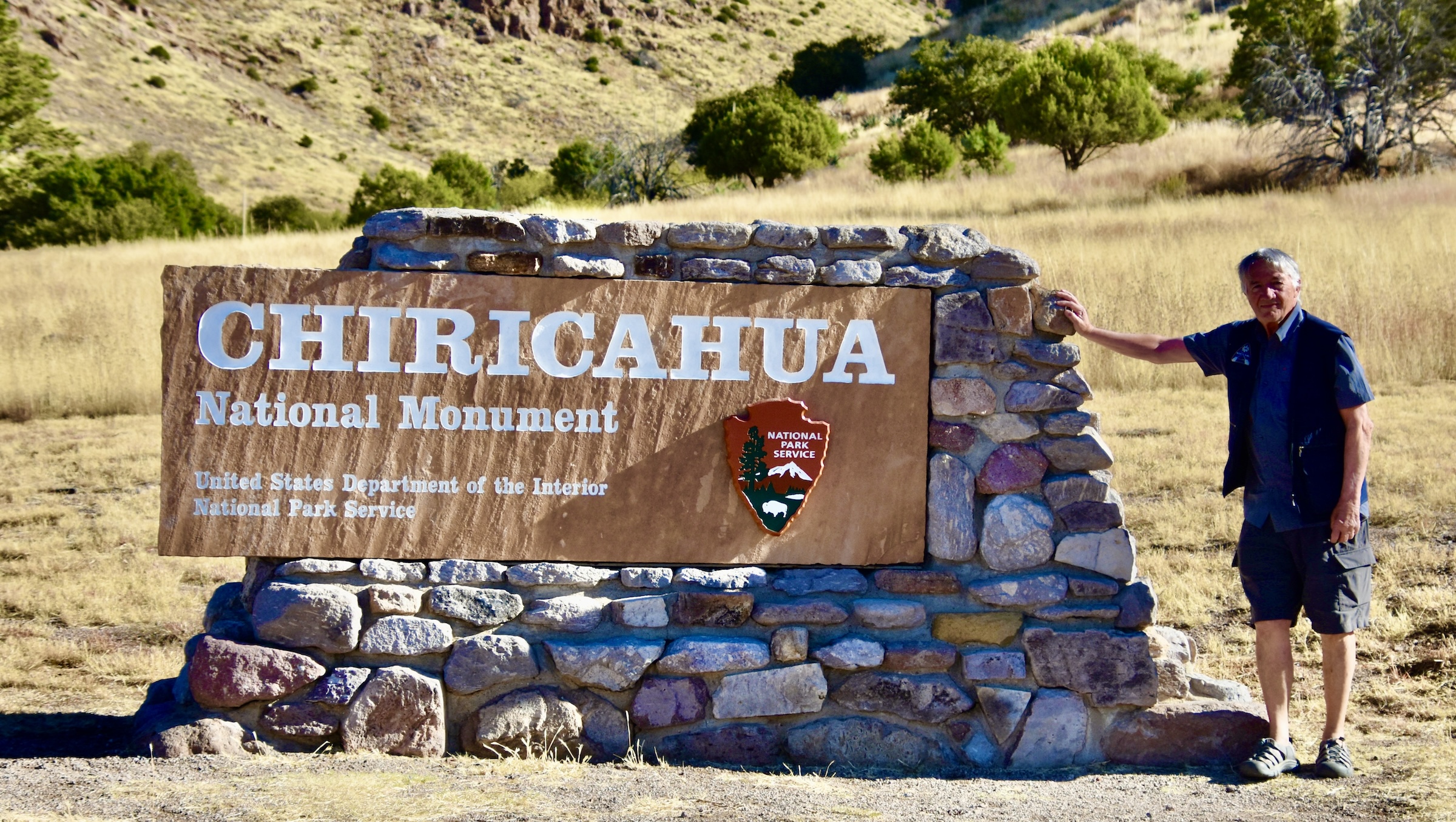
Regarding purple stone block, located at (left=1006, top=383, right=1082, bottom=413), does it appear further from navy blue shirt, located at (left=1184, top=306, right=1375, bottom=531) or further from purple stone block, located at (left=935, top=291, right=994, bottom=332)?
navy blue shirt, located at (left=1184, top=306, right=1375, bottom=531)

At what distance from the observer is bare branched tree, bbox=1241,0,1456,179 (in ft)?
65.9

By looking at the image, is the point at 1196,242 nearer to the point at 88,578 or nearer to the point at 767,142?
the point at 88,578

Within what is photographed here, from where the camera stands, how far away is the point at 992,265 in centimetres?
466

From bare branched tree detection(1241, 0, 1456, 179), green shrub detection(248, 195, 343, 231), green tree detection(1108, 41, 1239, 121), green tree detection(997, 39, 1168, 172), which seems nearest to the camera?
bare branched tree detection(1241, 0, 1456, 179)

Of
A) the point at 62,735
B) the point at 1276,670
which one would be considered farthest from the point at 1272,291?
the point at 62,735

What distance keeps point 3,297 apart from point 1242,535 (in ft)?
52.5

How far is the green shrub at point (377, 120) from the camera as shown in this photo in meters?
54.5

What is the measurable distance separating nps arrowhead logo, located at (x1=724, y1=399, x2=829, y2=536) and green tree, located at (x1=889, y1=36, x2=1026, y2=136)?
94.6ft

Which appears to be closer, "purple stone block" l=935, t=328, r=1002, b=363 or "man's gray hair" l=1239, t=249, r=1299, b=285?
"man's gray hair" l=1239, t=249, r=1299, b=285

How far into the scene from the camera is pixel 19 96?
1677 centimetres

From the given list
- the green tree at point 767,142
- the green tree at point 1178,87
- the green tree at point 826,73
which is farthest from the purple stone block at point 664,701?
the green tree at point 826,73

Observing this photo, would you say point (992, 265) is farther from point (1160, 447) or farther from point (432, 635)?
point (1160, 447)

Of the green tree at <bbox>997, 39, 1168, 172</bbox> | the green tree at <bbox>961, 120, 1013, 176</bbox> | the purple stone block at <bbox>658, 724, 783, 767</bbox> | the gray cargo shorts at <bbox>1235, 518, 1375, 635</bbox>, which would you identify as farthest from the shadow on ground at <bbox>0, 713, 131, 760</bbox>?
the green tree at <bbox>961, 120, 1013, 176</bbox>

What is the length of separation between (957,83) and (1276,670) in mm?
32622
